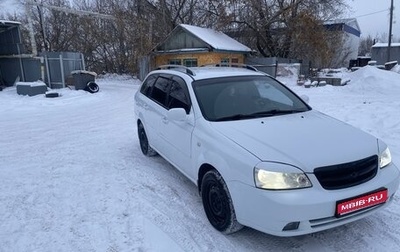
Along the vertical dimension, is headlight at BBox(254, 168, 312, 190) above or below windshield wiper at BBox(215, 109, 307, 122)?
below

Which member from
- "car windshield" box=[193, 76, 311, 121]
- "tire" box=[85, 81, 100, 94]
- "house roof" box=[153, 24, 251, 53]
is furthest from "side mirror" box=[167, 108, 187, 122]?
"house roof" box=[153, 24, 251, 53]

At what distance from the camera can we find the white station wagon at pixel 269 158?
258cm

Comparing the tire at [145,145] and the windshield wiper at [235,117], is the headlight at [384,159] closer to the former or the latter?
the windshield wiper at [235,117]

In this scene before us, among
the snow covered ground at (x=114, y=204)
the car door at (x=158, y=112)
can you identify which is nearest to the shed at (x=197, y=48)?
the snow covered ground at (x=114, y=204)

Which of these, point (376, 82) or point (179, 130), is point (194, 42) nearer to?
point (376, 82)

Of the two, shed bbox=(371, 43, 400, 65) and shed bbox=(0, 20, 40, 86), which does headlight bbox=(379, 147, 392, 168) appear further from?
shed bbox=(371, 43, 400, 65)

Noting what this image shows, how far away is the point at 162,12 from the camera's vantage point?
27.5 m

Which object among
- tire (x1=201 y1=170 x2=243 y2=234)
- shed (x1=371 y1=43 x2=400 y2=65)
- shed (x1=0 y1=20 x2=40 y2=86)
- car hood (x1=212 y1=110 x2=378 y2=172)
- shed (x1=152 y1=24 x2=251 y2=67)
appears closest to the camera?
car hood (x1=212 y1=110 x2=378 y2=172)

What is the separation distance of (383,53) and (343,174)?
44.2 m

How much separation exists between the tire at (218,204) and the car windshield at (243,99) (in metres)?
0.70

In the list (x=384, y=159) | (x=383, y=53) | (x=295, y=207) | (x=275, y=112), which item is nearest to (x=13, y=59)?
(x=275, y=112)

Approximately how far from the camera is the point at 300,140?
2.96 metres

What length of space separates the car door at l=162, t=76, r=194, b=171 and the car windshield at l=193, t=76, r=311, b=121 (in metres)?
0.20

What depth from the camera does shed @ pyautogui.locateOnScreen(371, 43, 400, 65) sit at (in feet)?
127
